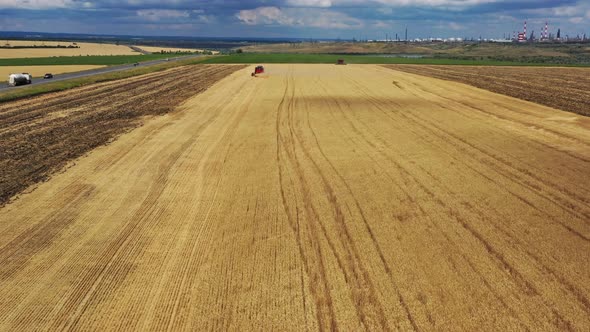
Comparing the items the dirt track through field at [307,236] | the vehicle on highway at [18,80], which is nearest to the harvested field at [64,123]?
the dirt track through field at [307,236]

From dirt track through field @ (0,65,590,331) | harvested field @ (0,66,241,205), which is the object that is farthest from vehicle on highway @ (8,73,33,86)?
dirt track through field @ (0,65,590,331)

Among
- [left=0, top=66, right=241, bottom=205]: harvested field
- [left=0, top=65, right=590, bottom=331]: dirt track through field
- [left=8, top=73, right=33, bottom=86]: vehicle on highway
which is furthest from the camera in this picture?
[left=8, top=73, right=33, bottom=86]: vehicle on highway

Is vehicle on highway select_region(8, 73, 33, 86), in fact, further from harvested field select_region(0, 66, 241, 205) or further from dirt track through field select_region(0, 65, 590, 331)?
dirt track through field select_region(0, 65, 590, 331)

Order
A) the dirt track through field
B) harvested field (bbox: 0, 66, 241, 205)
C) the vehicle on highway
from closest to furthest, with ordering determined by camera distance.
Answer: the dirt track through field
harvested field (bbox: 0, 66, 241, 205)
the vehicle on highway

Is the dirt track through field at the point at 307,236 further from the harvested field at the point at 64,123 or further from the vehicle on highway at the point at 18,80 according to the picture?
the vehicle on highway at the point at 18,80

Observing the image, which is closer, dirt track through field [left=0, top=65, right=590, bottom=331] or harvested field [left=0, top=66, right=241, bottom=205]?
dirt track through field [left=0, top=65, right=590, bottom=331]

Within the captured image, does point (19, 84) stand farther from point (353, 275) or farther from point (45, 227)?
point (353, 275)

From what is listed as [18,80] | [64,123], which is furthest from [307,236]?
[18,80]

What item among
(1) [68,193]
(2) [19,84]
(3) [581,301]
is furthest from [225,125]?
(2) [19,84]
